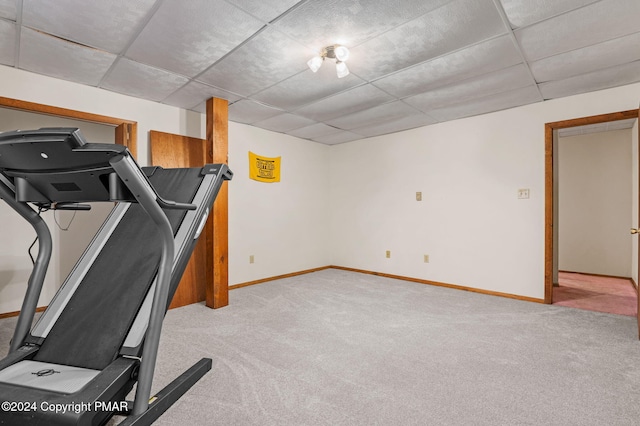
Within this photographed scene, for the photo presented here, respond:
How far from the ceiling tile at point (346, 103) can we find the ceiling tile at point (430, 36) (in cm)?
52

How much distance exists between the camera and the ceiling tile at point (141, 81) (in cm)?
272

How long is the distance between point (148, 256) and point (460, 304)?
10.6 feet

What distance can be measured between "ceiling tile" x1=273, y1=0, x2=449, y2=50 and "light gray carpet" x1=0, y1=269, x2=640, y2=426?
2342 millimetres

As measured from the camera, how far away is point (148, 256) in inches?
72.6

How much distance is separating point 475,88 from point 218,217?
3080mm

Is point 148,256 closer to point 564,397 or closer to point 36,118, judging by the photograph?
point 564,397

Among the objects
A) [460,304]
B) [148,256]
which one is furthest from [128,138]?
[460,304]

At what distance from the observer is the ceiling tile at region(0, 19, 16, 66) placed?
2100 mm

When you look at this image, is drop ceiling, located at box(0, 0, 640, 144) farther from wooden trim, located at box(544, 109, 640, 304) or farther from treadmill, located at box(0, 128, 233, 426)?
treadmill, located at box(0, 128, 233, 426)

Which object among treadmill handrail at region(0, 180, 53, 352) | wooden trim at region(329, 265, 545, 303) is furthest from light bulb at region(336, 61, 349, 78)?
wooden trim at region(329, 265, 545, 303)

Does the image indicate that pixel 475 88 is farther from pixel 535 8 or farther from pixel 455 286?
pixel 455 286

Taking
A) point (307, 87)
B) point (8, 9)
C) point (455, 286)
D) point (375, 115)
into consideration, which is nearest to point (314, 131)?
point (375, 115)

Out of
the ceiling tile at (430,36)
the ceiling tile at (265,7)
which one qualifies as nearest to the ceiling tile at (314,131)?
the ceiling tile at (430,36)

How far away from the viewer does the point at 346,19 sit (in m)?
2.08
